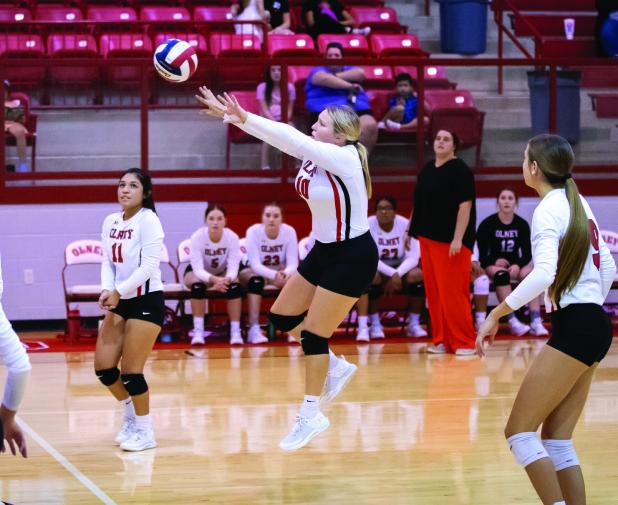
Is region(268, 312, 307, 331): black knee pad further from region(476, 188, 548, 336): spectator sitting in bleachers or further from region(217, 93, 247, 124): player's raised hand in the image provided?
region(476, 188, 548, 336): spectator sitting in bleachers

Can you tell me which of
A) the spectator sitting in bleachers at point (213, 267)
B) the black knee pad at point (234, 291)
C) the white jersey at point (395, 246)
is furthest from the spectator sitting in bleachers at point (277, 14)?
the black knee pad at point (234, 291)

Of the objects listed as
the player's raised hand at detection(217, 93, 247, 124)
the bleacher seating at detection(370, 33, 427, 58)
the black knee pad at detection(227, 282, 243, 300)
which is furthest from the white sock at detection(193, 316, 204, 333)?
the player's raised hand at detection(217, 93, 247, 124)

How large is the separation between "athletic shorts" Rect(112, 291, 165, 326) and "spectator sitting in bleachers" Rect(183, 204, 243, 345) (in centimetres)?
400

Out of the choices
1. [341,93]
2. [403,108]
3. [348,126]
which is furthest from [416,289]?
[348,126]

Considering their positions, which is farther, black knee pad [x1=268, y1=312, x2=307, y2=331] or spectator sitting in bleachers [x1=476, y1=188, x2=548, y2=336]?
spectator sitting in bleachers [x1=476, y1=188, x2=548, y2=336]

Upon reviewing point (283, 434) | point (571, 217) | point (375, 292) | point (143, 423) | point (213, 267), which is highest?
point (571, 217)

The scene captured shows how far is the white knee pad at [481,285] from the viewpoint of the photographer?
11.0 metres

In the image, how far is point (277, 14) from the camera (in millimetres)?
13930

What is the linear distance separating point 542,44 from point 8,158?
699 cm

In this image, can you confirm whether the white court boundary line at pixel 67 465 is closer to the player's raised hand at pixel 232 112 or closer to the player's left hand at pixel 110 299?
the player's left hand at pixel 110 299

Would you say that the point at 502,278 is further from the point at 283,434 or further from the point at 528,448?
the point at 528,448

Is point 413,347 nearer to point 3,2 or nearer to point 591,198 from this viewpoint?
point 591,198

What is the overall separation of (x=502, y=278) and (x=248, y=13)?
4.76m

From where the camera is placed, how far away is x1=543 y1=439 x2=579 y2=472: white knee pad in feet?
15.4
